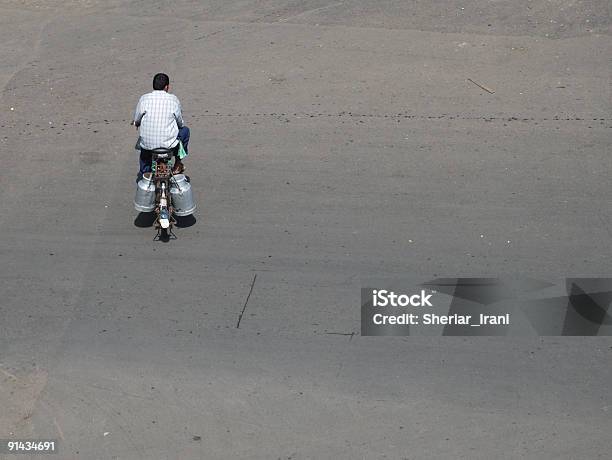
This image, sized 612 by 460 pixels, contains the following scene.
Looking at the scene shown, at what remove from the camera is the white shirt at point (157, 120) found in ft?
36.6

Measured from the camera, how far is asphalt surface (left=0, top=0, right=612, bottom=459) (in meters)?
8.83

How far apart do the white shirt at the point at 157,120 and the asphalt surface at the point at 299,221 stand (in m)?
1.05

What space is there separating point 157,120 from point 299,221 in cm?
196

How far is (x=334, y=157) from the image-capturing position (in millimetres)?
13016

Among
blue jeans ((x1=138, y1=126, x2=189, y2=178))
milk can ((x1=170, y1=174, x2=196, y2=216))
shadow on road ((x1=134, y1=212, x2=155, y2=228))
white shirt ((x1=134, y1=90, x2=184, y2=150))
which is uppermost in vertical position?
white shirt ((x1=134, y1=90, x2=184, y2=150))

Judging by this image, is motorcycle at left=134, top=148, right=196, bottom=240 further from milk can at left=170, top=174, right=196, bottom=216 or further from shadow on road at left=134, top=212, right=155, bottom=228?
shadow on road at left=134, top=212, right=155, bottom=228

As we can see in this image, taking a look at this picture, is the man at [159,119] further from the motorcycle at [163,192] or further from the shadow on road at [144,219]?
the shadow on road at [144,219]

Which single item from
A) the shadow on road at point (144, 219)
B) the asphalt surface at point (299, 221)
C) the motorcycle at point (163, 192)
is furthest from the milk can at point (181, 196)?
the shadow on road at point (144, 219)

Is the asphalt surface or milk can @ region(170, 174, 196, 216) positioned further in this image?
milk can @ region(170, 174, 196, 216)

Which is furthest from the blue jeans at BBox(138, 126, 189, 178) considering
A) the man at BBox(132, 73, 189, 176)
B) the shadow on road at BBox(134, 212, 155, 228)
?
the shadow on road at BBox(134, 212, 155, 228)

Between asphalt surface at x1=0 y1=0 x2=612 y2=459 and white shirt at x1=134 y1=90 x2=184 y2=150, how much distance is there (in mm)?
1053

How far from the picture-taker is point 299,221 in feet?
38.4

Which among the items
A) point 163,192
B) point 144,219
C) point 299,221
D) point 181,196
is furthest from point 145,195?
point 299,221

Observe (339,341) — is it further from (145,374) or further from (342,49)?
(342,49)
